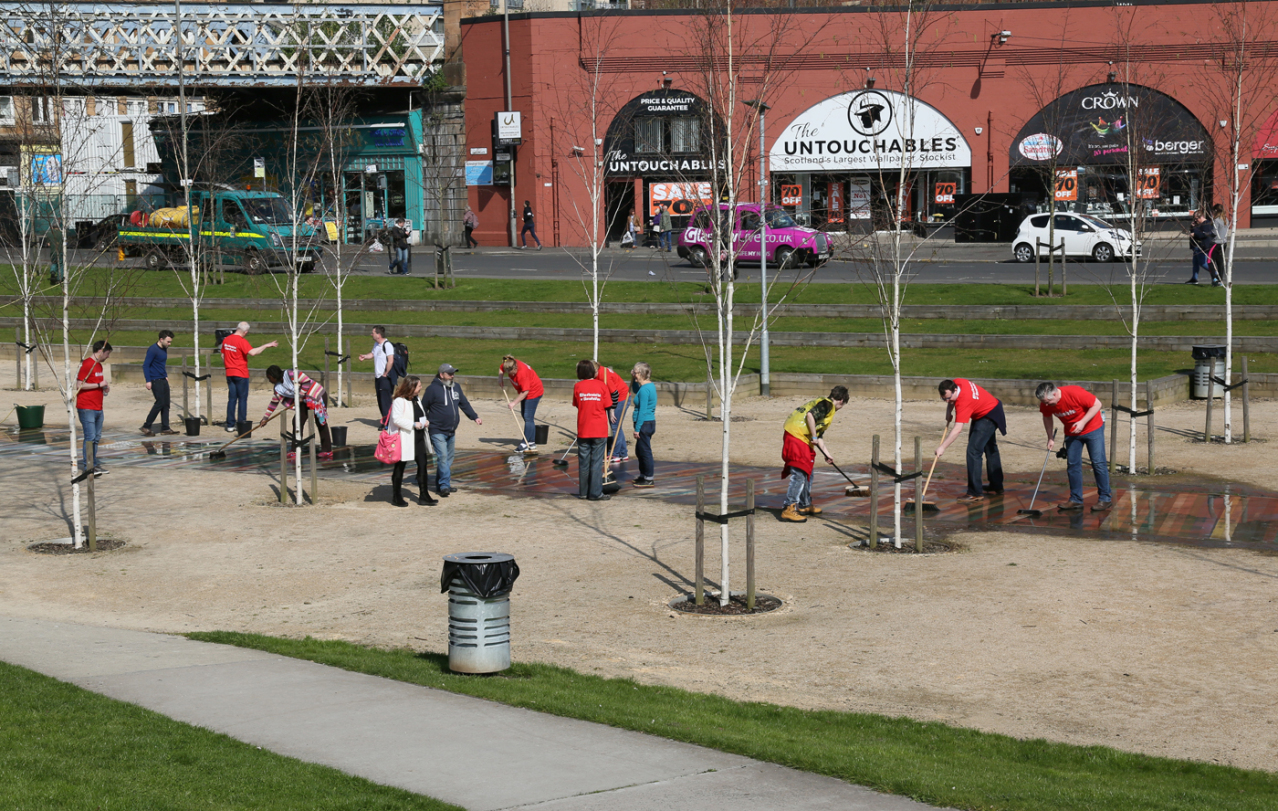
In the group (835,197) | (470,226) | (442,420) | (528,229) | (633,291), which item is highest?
(835,197)

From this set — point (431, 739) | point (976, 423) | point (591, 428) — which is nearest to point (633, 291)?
point (591, 428)

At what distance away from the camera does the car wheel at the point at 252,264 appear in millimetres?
39188

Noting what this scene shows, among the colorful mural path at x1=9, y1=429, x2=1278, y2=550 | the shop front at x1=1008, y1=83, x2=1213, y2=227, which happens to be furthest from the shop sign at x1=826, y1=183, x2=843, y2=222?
the colorful mural path at x1=9, y1=429, x2=1278, y2=550

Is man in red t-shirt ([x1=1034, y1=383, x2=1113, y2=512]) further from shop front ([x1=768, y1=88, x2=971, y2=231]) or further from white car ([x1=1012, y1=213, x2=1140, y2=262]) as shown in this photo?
shop front ([x1=768, y1=88, x2=971, y2=231])

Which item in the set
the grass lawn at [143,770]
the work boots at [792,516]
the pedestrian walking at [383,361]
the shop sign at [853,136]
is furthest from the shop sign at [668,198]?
the grass lawn at [143,770]

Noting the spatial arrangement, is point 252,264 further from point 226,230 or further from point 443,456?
point 443,456

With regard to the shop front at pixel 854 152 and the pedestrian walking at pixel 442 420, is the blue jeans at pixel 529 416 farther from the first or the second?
the shop front at pixel 854 152

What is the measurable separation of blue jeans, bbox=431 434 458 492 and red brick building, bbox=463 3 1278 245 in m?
30.1

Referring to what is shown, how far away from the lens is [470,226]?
4981 cm

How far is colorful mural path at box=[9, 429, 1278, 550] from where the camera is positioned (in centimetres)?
1355

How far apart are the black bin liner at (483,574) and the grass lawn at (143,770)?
214 centimetres

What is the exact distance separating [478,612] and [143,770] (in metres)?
2.75

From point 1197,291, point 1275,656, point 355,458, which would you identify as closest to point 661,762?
point 1275,656

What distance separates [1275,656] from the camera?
9.08 meters
